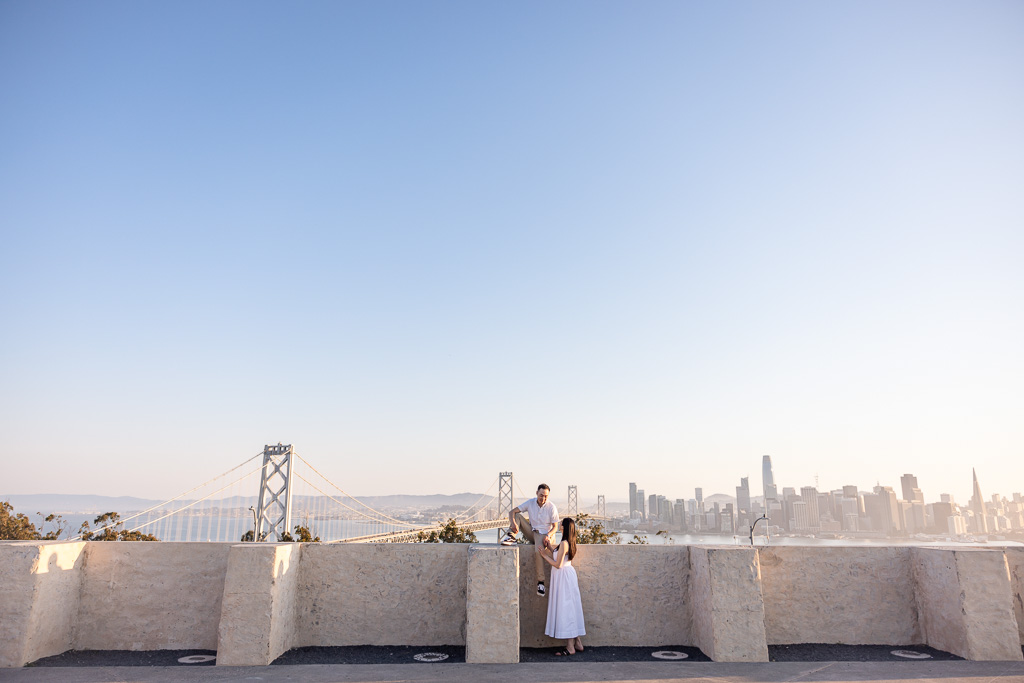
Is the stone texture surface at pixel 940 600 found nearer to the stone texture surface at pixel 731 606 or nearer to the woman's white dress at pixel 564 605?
the stone texture surface at pixel 731 606

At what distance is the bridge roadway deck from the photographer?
3.84 m

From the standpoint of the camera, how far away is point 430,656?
181 inches

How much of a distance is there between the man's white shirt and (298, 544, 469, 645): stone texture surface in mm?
617

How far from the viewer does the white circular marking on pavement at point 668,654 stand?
4621 millimetres

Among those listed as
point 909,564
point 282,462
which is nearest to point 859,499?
point 282,462

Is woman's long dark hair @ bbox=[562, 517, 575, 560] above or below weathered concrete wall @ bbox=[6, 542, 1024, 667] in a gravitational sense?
above

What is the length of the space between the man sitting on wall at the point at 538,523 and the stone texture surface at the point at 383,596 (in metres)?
0.49

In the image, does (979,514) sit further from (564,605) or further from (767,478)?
(564,605)

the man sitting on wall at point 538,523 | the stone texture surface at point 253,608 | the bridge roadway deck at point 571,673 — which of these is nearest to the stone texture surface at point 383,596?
the stone texture surface at point 253,608

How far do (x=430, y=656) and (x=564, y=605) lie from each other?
112 cm

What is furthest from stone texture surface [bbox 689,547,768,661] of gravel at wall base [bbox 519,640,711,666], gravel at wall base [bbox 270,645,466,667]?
gravel at wall base [bbox 270,645,466,667]

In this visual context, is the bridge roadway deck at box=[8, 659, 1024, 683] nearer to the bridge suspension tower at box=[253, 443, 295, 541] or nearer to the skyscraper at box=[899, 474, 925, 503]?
the bridge suspension tower at box=[253, 443, 295, 541]

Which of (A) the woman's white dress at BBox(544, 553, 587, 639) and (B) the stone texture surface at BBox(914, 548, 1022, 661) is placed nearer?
(B) the stone texture surface at BBox(914, 548, 1022, 661)

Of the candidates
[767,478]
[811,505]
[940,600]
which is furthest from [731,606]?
[767,478]
